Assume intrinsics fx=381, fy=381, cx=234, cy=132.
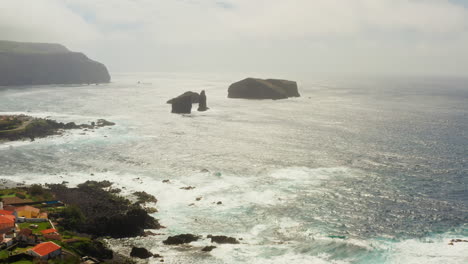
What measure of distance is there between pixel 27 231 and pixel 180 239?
21.2m

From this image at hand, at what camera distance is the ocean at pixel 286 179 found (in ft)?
187

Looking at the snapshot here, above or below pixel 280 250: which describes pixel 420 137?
above

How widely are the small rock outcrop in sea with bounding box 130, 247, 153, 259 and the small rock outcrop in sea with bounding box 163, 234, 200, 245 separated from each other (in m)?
4.31

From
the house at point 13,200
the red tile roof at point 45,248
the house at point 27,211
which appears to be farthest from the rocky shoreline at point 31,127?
the red tile roof at point 45,248

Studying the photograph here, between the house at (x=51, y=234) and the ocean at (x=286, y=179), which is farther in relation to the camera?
the ocean at (x=286, y=179)

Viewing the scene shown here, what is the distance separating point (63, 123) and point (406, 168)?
122207 mm

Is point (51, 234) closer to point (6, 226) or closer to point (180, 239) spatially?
point (6, 226)

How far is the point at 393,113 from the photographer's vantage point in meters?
187

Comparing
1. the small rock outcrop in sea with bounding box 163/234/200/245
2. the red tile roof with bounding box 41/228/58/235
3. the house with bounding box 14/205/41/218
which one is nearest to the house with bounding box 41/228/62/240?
the red tile roof with bounding box 41/228/58/235

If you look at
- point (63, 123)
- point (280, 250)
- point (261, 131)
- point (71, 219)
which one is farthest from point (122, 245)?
point (63, 123)

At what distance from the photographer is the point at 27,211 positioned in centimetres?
6200

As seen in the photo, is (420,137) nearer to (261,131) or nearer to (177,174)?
(261,131)

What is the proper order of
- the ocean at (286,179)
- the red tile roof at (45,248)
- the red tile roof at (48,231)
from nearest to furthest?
1. the red tile roof at (45,248)
2. the red tile roof at (48,231)
3. the ocean at (286,179)

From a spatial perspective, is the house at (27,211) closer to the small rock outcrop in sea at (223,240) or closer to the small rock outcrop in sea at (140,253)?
the small rock outcrop in sea at (140,253)
